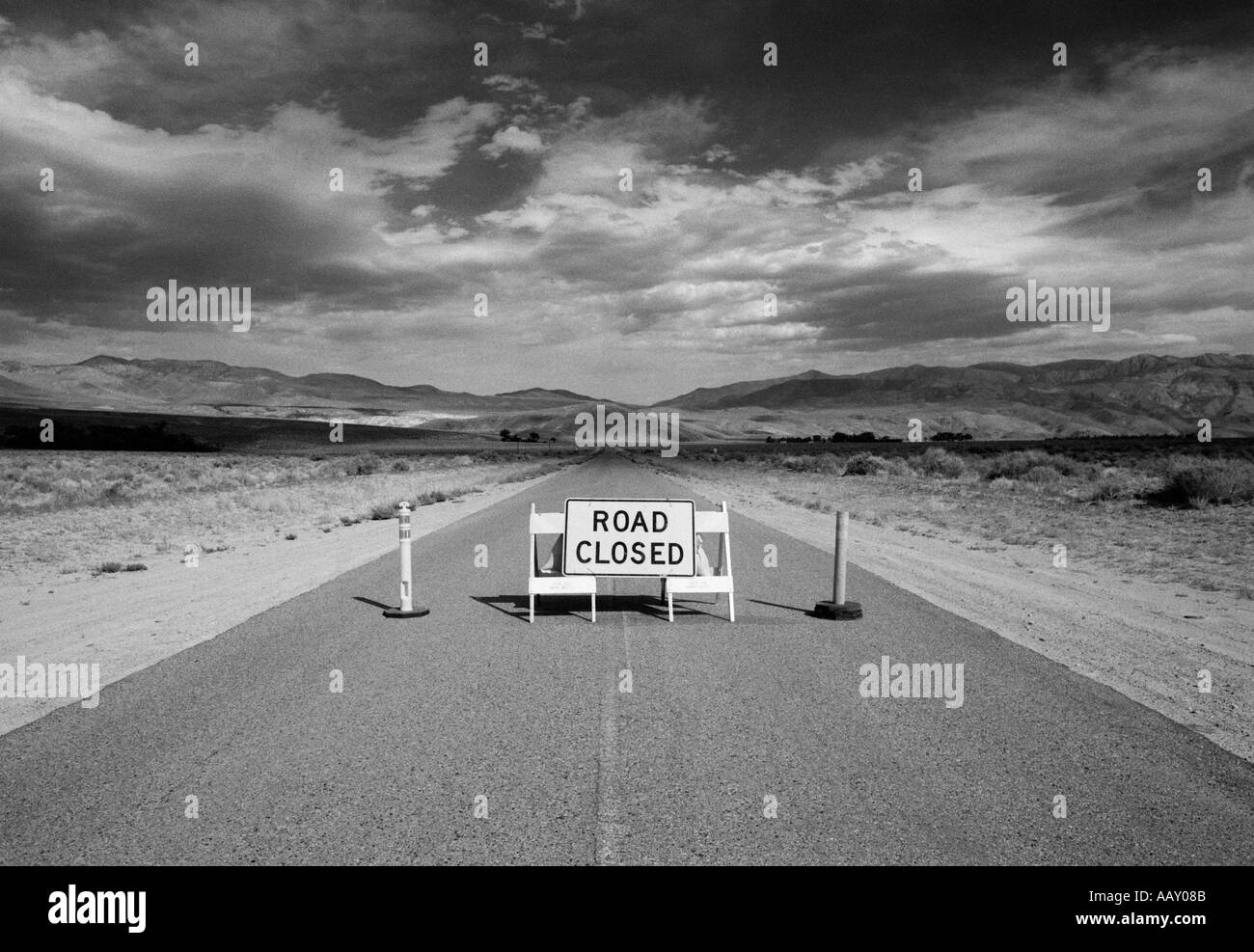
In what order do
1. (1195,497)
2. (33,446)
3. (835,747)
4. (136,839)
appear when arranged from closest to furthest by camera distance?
(136,839) → (835,747) → (1195,497) → (33,446)

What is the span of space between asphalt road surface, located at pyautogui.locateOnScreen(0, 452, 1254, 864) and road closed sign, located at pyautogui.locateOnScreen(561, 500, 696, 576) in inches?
47.9

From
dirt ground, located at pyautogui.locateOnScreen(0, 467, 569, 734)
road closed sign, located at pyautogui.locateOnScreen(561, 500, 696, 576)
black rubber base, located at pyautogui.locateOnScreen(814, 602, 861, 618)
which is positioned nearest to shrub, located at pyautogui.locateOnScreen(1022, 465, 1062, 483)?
dirt ground, located at pyautogui.locateOnScreen(0, 467, 569, 734)

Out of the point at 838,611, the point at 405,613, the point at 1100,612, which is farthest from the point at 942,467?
the point at 405,613

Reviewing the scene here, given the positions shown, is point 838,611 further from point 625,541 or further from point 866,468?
point 866,468

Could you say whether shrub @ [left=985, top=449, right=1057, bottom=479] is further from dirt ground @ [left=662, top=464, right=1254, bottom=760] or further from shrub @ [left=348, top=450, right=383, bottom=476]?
shrub @ [left=348, top=450, right=383, bottom=476]

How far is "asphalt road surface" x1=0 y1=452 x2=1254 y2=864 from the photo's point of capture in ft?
13.5

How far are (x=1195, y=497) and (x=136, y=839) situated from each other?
1150 inches

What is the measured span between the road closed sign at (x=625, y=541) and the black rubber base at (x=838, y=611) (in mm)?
1557

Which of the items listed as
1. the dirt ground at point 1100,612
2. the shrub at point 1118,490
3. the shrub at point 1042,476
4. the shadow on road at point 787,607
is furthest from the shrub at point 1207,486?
the shadow on road at point 787,607

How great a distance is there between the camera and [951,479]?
145 ft
